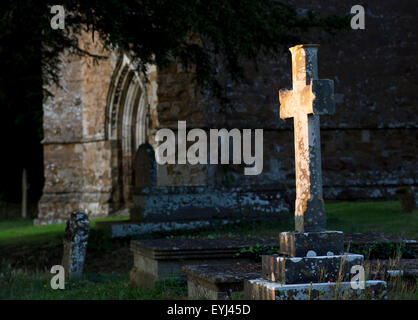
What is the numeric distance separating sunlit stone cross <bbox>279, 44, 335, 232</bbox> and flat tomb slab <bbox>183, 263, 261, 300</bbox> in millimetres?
795

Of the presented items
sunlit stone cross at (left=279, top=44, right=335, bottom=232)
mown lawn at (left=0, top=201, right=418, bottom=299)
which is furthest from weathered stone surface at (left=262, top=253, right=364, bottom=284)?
mown lawn at (left=0, top=201, right=418, bottom=299)

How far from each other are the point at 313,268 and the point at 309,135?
1088mm

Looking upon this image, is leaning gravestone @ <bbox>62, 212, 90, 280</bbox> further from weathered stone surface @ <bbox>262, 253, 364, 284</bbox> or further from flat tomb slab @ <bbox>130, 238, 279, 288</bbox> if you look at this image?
weathered stone surface @ <bbox>262, 253, 364, 284</bbox>

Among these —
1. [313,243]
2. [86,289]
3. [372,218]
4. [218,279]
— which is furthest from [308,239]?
[372,218]

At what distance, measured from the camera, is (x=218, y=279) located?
5.69 meters

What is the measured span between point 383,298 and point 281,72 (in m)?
12.2

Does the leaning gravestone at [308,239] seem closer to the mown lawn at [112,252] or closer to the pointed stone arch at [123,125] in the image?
the mown lawn at [112,252]

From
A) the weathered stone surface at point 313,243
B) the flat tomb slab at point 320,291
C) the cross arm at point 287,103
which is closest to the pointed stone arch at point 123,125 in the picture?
the cross arm at point 287,103

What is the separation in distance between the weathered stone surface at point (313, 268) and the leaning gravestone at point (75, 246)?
188 inches

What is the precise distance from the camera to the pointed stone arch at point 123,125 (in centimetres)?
1864

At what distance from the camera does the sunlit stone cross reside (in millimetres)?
5262

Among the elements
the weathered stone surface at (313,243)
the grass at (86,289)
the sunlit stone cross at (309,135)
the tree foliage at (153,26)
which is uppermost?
the tree foliage at (153,26)
